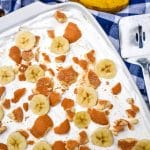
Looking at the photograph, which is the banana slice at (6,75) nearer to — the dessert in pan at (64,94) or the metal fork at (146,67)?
the dessert in pan at (64,94)

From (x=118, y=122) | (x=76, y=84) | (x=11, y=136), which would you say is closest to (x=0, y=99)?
(x=11, y=136)

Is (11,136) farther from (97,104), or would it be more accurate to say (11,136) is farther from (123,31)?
(123,31)

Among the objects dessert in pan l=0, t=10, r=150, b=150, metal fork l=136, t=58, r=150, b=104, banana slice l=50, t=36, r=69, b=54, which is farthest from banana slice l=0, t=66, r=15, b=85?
metal fork l=136, t=58, r=150, b=104

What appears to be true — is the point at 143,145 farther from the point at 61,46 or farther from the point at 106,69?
the point at 61,46

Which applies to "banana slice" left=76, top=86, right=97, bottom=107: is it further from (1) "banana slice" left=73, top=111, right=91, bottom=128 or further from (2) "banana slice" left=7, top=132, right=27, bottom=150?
(2) "banana slice" left=7, top=132, right=27, bottom=150

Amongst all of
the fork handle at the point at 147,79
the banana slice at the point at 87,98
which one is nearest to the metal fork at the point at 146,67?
the fork handle at the point at 147,79

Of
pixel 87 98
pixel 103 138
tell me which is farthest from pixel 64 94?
pixel 103 138
